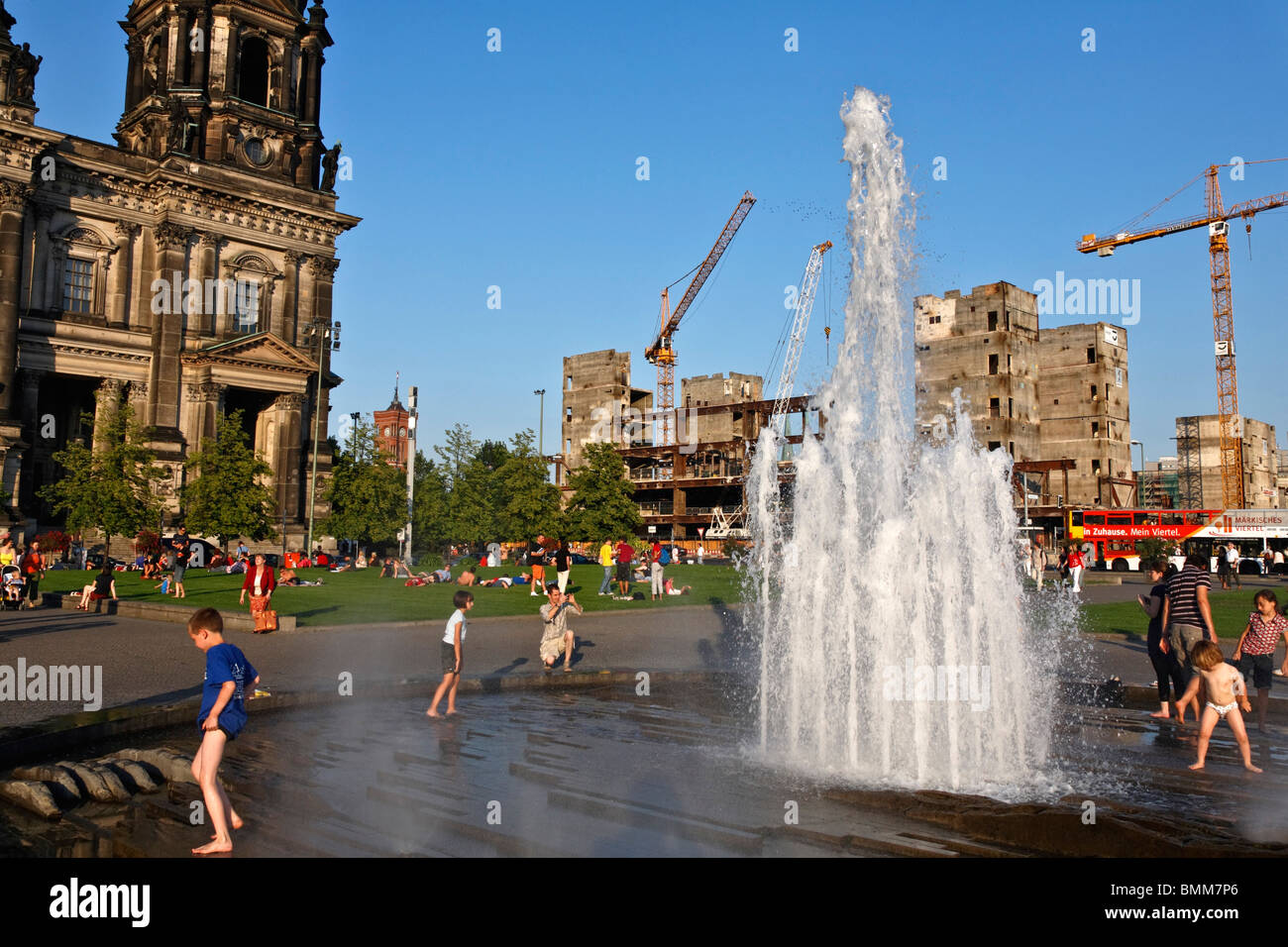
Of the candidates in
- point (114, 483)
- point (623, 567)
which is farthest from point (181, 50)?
point (623, 567)

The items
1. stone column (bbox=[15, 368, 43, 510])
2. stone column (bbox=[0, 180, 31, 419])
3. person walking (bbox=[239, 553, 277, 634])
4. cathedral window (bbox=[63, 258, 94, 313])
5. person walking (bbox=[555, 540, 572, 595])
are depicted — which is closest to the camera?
person walking (bbox=[239, 553, 277, 634])

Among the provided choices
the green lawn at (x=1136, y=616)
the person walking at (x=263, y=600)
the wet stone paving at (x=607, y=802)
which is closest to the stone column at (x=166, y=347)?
the person walking at (x=263, y=600)

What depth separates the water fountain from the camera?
9117mm

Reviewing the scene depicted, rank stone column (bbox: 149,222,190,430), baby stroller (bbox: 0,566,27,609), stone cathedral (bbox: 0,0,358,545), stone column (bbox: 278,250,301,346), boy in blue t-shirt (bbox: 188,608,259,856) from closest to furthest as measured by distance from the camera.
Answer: boy in blue t-shirt (bbox: 188,608,259,856), baby stroller (bbox: 0,566,27,609), stone cathedral (bbox: 0,0,358,545), stone column (bbox: 149,222,190,430), stone column (bbox: 278,250,301,346)

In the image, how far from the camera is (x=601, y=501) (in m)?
58.5

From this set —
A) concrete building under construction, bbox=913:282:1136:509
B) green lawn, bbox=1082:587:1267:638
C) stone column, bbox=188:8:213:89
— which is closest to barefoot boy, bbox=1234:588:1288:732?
green lawn, bbox=1082:587:1267:638

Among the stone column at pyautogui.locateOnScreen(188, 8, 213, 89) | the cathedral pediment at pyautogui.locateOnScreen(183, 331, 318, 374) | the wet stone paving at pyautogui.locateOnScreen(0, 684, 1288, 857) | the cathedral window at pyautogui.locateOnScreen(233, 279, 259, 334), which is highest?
the stone column at pyautogui.locateOnScreen(188, 8, 213, 89)

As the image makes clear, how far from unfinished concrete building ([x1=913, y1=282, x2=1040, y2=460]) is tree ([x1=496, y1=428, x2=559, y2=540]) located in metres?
56.4

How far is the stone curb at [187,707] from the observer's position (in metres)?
8.69

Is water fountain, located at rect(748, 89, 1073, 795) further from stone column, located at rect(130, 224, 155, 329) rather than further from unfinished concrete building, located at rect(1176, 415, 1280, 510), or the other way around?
unfinished concrete building, located at rect(1176, 415, 1280, 510)

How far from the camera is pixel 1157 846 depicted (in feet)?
20.8

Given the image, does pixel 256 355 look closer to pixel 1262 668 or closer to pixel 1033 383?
pixel 1262 668
